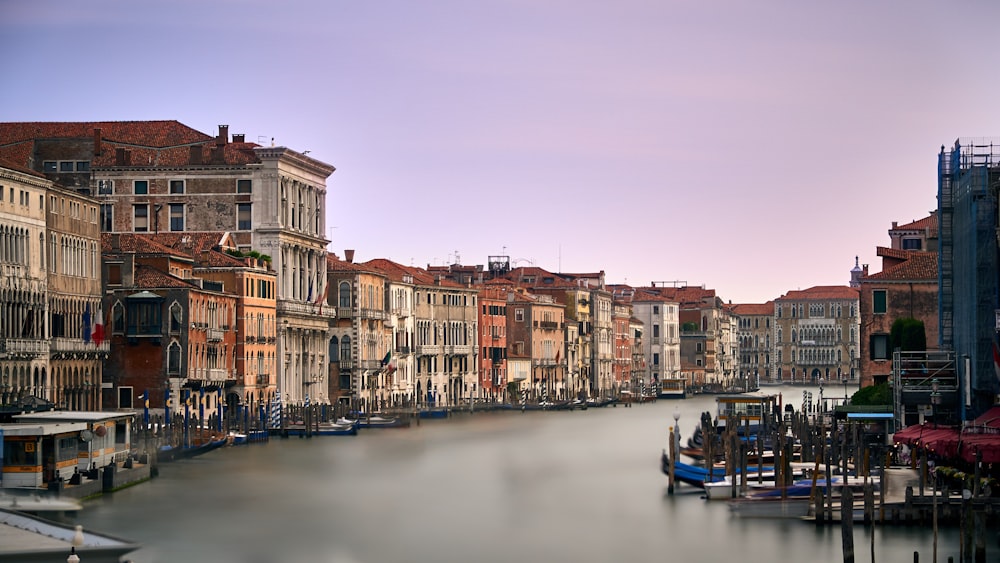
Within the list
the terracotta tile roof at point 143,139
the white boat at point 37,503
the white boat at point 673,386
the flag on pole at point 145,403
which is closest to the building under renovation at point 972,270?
the white boat at point 37,503

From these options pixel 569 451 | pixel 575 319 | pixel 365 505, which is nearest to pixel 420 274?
pixel 575 319

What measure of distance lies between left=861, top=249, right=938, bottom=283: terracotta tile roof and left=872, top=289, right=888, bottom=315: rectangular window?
447mm

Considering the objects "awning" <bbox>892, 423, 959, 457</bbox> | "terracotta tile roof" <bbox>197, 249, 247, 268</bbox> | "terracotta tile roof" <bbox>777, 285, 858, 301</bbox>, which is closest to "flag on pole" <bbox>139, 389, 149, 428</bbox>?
"terracotta tile roof" <bbox>197, 249, 247, 268</bbox>

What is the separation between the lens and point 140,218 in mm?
64688

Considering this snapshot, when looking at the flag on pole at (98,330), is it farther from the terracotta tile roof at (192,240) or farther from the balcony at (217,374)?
the terracotta tile roof at (192,240)

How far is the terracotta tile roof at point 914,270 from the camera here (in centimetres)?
5144

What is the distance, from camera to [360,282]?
7094cm

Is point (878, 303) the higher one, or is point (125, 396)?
point (878, 303)

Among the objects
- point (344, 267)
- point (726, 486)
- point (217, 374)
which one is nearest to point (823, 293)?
point (344, 267)

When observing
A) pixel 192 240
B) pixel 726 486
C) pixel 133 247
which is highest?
pixel 192 240

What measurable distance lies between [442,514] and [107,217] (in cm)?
3199

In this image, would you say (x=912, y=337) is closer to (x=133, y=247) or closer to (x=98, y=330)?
(x=98, y=330)

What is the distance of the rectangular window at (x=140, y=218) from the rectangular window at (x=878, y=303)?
26300mm

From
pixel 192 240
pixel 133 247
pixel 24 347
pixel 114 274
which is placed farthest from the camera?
pixel 192 240
